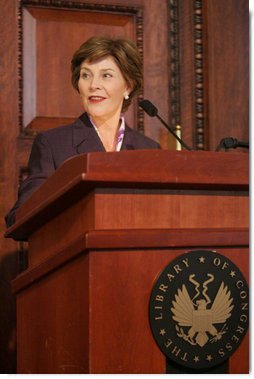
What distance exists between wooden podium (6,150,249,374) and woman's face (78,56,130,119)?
820 mm

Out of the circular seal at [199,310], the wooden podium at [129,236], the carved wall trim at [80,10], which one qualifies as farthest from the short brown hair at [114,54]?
the circular seal at [199,310]

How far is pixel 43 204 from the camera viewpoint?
1.78m

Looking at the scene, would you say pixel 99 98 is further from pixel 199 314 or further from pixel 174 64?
pixel 199 314

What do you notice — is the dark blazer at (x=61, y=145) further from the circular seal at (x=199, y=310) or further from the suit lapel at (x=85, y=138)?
the circular seal at (x=199, y=310)

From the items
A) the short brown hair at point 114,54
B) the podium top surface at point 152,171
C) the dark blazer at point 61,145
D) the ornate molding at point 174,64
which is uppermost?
the ornate molding at point 174,64

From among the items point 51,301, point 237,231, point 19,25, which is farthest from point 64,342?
point 19,25

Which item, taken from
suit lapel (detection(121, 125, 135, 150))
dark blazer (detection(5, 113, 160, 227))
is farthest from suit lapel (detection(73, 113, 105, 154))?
suit lapel (detection(121, 125, 135, 150))

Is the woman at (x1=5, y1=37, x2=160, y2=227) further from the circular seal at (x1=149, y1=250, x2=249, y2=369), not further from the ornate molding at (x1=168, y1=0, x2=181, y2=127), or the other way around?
the circular seal at (x1=149, y1=250, x2=249, y2=369)

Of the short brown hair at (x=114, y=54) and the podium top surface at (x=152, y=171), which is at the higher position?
the short brown hair at (x=114, y=54)

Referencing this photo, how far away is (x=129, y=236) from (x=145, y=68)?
71.2 inches

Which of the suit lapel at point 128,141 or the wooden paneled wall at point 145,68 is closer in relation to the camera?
the suit lapel at point 128,141

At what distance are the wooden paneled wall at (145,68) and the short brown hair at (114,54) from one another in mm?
608

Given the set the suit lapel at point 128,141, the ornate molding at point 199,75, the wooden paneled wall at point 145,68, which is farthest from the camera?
the ornate molding at point 199,75

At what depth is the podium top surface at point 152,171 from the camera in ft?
5.17
